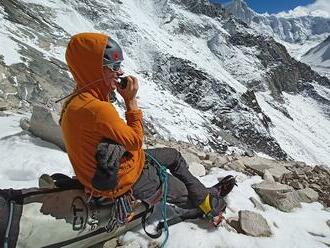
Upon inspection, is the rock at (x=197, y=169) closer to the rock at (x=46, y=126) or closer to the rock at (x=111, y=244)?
the rock at (x=46, y=126)

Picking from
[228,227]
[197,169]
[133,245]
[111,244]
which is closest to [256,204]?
[228,227]

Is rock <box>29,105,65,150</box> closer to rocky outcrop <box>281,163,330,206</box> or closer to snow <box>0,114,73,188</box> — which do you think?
snow <box>0,114,73,188</box>

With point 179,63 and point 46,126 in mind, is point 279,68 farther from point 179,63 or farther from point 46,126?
point 46,126

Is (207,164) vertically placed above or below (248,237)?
below

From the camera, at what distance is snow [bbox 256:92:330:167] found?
348 feet

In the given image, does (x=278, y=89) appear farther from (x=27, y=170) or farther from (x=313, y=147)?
(x=27, y=170)

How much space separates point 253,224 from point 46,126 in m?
4.35

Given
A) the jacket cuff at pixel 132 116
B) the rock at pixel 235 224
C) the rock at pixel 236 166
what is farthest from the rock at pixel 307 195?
the jacket cuff at pixel 132 116

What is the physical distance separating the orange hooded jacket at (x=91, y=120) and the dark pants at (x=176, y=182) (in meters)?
0.55

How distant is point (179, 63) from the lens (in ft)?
369

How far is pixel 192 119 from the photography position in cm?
7600

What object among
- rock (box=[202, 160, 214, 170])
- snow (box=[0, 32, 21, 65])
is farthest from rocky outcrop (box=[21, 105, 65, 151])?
snow (box=[0, 32, 21, 65])

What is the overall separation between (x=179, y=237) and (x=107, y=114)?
65.4 inches

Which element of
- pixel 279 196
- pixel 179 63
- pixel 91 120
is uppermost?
pixel 91 120
